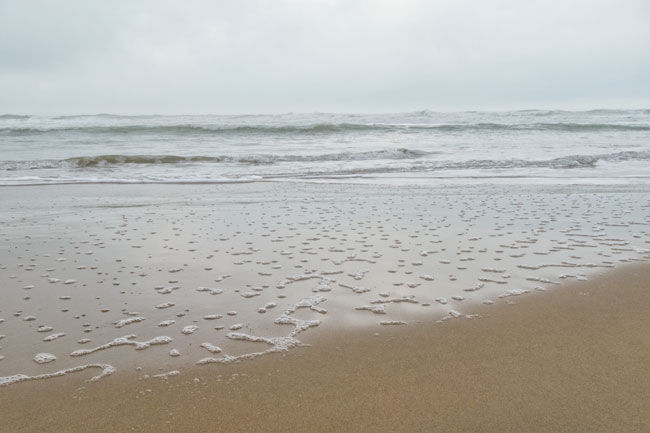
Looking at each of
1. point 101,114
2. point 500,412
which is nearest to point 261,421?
point 500,412

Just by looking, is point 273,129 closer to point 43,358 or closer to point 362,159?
point 362,159

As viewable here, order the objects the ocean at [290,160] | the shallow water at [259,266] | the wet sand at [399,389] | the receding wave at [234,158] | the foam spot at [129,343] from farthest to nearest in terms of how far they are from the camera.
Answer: the receding wave at [234,158] → the ocean at [290,160] → the shallow water at [259,266] → the foam spot at [129,343] → the wet sand at [399,389]

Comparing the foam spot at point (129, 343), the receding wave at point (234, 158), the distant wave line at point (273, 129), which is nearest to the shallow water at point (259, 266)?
the foam spot at point (129, 343)

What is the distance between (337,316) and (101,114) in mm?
51800

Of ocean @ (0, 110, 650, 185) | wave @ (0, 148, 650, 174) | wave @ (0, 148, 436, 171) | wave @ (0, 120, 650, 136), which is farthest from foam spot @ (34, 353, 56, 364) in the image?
wave @ (0, 120, 650, 136)

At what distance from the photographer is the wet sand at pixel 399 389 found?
7.04 ft

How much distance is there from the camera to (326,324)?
3156mm

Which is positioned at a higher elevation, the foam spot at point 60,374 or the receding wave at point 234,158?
the receding wave at point 234,158

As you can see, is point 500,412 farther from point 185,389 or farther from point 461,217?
point 461,217

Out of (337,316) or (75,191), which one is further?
(75,191)

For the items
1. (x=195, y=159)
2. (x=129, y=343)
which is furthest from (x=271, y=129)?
(x=129, y=343)

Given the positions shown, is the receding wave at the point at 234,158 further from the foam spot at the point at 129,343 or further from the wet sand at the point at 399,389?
the wet sand at the point at 399,389

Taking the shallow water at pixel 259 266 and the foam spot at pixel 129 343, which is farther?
the shallow water at pixel 259 266

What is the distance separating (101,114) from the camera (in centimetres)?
4897
